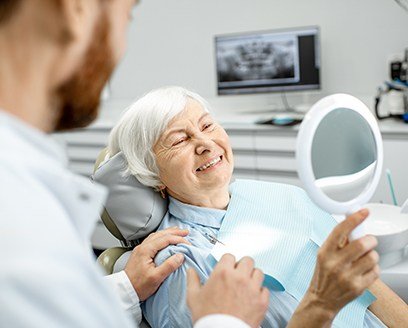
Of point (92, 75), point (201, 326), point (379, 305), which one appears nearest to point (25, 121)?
point (92, 75)

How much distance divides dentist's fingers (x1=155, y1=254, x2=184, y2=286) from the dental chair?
21cm

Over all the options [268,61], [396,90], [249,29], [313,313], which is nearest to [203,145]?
[313,313]

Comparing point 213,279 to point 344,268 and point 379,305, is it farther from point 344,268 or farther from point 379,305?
point 379,305

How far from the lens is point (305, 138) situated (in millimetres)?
1223

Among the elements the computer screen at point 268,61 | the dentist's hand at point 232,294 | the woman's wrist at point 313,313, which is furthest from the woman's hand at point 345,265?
the computer screen at point 268,61

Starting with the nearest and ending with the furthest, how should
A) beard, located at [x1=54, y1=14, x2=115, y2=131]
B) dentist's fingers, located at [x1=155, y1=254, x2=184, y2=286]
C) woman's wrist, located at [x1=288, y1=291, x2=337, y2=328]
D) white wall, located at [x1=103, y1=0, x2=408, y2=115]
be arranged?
beard, located at [x1=54, y1=14, x2=115, y2=131] < woman's wrist, located at [x1=288, y1=291, x2=337, y2=328] < dentist's fingers, located at [x1=155, y1=254, x2=184, y2=286] < white wall, located at [x1=103, y1=0, x2=408, y2=115]

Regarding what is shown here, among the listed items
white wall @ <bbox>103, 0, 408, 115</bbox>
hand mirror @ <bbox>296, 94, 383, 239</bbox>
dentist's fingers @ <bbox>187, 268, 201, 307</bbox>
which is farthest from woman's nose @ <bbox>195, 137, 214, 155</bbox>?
white wall @ <bbox>103, 0, 408, 115</bbox>

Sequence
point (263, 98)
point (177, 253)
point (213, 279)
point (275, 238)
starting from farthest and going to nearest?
point (263, 98), point (275, 238), point (177, 253), point (213, 279)

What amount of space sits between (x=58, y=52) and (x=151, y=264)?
943 millimetres

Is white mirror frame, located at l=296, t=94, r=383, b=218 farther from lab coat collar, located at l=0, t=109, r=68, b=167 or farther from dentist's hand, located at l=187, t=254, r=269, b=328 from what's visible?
lab coat collar, located at l=0, t=109, r=68, b=167

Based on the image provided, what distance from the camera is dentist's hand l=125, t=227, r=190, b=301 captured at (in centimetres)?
157

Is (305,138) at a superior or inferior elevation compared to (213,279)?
superior

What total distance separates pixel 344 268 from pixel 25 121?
65cm

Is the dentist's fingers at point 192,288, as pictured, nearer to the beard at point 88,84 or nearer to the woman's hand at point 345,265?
the woman's hand at point 345,265
